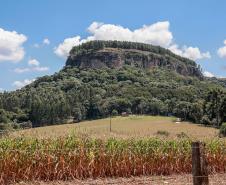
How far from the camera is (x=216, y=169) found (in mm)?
18797

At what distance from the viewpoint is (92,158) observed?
51.6 ft

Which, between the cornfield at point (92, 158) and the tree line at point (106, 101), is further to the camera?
the tree line at point (106, 101)

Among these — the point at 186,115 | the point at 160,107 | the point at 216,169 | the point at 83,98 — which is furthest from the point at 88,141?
the point at 83,98

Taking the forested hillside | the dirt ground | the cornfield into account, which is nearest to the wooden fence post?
the dirt ground

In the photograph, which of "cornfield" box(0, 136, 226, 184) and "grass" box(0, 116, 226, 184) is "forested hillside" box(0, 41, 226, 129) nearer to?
"grass" box(0, 116, 226, 184)

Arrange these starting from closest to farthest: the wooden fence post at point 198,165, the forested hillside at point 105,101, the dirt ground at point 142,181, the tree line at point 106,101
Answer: the wooden fence post at point 198,165 → the dirt ground at point 142,181 → the tree line at point 106,101 → the forested hillside at point 105,101

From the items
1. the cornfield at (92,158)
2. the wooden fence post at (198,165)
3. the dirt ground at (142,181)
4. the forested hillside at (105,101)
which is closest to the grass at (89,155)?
the cornfield at (92,158)

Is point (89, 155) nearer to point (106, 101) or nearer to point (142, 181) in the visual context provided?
point (142, 181)

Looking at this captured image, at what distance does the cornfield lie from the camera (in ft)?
47.9

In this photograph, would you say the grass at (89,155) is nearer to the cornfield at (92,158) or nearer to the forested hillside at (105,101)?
the cornfield at (92,158)

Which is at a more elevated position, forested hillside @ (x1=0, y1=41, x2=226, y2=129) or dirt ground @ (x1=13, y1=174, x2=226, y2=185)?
forested hillside @ (x1=0, y1=41, x2=226, y2=129)

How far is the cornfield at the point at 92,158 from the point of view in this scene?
14602 millimetres

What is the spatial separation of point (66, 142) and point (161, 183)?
3.76 metres

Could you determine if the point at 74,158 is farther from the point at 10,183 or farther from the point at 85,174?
the point at 10,183
